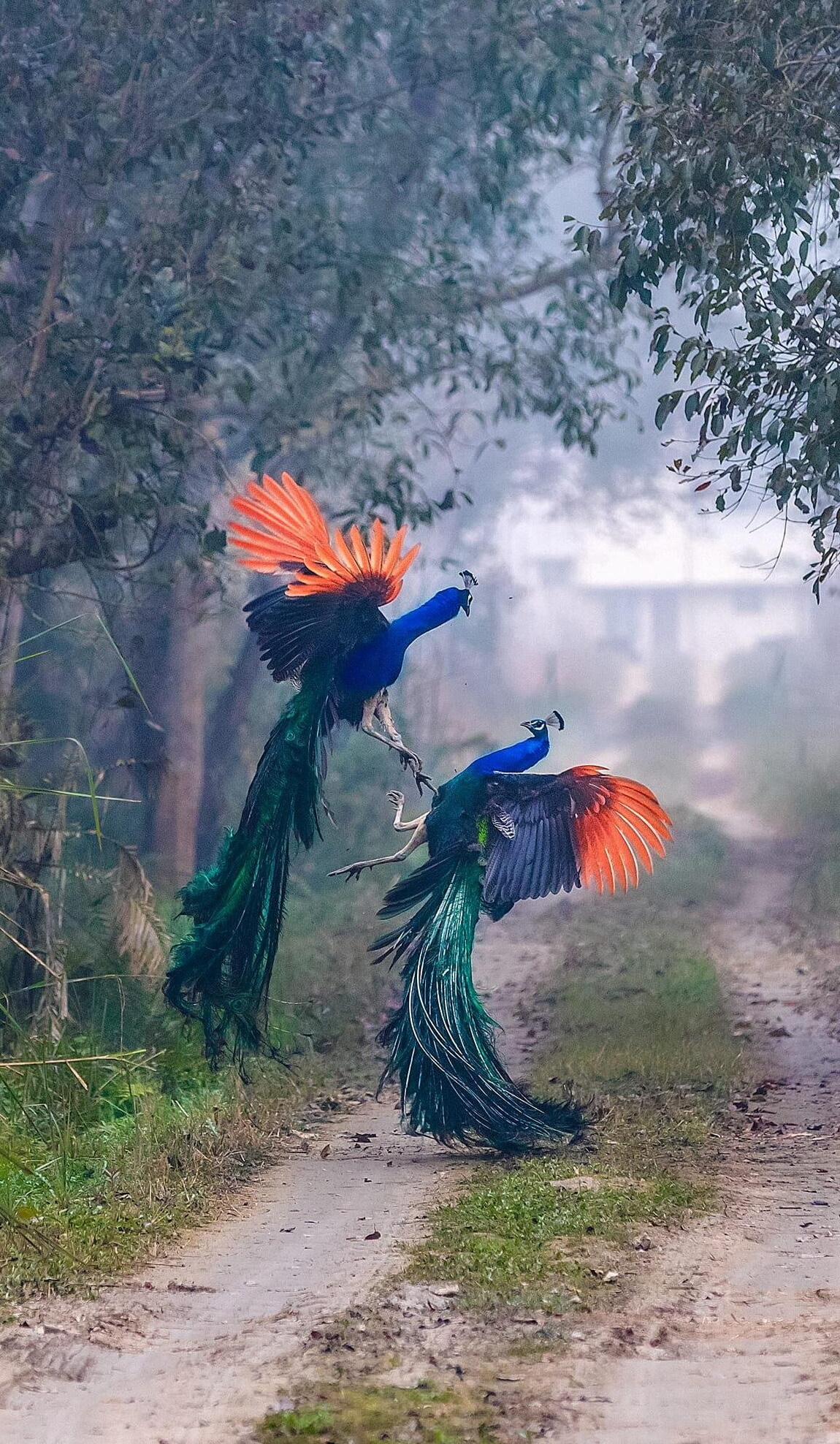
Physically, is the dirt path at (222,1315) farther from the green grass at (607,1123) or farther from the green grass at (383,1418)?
the green grass at (607,1123)

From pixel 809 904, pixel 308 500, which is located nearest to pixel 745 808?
pixel 809 904

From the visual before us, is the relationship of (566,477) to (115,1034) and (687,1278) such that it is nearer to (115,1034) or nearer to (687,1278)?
(115,1034)

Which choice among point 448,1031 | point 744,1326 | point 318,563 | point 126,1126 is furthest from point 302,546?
point 744,1326

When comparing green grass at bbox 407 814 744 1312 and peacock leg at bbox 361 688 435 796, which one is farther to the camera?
peacock leg at bbox 361 688 435 796

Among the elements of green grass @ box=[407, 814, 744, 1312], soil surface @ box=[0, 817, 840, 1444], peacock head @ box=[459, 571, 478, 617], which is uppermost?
peacock head @ box=[459, 571, 478, 617]

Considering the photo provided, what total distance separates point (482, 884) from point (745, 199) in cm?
284

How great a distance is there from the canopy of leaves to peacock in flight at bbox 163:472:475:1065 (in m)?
1.67

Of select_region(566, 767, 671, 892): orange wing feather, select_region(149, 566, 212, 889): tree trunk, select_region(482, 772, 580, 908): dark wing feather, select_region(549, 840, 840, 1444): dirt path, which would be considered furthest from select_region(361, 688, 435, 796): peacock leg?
select_region(149, 566, 212, 889): tree trunk

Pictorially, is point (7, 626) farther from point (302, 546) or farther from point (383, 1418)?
point (383, 1418)

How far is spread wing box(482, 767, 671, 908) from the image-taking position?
16.8 feet

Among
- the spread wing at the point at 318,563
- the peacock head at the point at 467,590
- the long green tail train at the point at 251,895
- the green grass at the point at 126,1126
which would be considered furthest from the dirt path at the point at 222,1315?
the peacock head at the point at 467,590

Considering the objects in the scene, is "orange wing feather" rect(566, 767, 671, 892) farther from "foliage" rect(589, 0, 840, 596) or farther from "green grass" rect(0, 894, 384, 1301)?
"green grass" rect(0, 894, 384, 1301)

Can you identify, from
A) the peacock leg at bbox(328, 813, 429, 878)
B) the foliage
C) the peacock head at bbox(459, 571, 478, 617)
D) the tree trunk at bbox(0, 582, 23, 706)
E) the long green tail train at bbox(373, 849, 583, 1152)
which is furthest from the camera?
the tree trunk at bbox(0, 582, 23, 706)

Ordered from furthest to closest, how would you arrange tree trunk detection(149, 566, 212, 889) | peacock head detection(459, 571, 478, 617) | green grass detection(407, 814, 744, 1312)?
tree trunk detection(149, 566, 212, 889), peacock head detection(459, 571, 478, 617), green grass detection(407, 814, 744, 1312)
